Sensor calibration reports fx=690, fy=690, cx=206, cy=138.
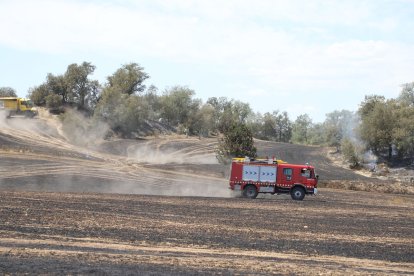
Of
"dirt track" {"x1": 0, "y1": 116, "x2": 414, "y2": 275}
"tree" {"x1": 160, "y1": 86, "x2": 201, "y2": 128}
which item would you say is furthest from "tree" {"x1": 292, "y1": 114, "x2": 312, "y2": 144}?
"dirt track" {"x1": 0, "y1": 116, "x2": 414, "y2": 275}

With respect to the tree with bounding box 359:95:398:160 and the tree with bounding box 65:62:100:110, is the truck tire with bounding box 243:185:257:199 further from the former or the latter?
the tree with bounding box 65:62:100:110

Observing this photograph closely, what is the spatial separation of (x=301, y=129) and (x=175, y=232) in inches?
5870

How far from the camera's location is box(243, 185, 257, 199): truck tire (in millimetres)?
46394

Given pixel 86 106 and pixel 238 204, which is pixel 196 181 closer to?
pixel 238 204

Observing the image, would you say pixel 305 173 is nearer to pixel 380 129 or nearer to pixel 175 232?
pixel 175 232

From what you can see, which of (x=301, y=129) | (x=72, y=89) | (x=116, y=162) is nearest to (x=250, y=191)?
(x=116, y=162)

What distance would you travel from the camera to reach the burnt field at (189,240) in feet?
51.4

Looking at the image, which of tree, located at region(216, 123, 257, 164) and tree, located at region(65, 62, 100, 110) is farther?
tree, located at region(65, 62, 100, 110)

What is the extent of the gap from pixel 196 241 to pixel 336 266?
5.10 m

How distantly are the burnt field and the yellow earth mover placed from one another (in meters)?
53.7

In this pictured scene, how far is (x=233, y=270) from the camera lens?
15.3 m

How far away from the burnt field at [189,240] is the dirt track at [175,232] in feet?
0.10

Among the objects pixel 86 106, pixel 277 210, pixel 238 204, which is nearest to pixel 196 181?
pixel 238 204

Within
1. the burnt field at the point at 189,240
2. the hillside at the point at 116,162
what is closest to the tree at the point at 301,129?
the hillside at the point at 116,162
